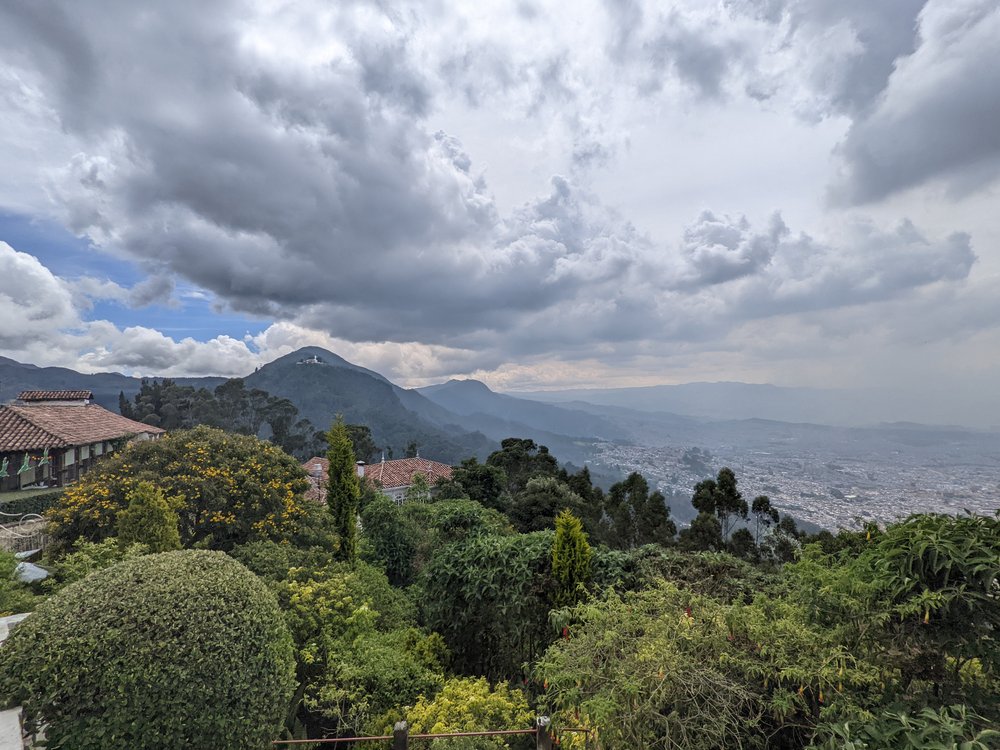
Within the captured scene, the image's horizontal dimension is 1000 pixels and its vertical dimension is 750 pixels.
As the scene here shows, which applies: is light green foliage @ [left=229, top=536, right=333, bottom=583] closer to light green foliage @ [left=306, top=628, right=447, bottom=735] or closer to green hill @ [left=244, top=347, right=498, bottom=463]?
light green foliage @ [left=306, top=628, right=447, bottom=735]

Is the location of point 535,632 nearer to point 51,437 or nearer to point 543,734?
point 543,734

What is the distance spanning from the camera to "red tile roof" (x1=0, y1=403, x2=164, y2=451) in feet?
48.0

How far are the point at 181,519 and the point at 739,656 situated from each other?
11260 mm

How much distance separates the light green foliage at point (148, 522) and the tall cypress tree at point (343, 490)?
13.1 feet

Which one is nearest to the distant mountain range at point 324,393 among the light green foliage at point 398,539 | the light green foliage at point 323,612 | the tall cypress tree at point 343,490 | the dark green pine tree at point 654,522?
the dark green pine tree at point 654,522

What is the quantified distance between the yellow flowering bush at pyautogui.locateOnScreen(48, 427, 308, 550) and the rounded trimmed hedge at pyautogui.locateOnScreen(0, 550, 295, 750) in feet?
19.9

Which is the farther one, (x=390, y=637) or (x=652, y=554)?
(x=652, y=554)

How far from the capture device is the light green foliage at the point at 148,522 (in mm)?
7051

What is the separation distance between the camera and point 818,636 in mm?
2939

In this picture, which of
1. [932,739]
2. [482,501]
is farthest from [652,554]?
[482,501]

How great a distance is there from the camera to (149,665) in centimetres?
343

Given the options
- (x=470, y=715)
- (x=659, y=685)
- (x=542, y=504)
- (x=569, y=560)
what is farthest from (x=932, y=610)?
(x=542, y=504)

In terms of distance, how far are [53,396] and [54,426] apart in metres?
5.44

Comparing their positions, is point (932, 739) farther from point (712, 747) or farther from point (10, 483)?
point (10, 483)
